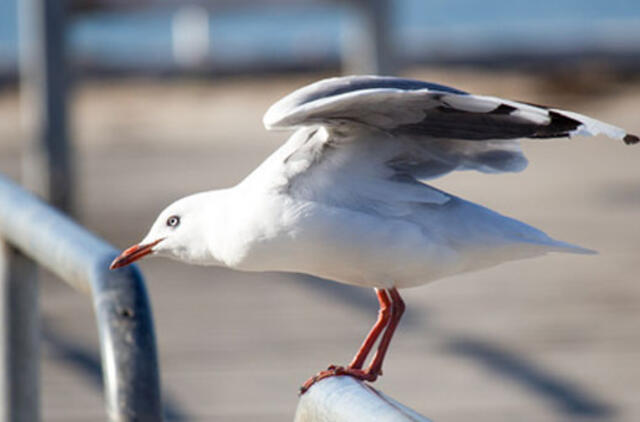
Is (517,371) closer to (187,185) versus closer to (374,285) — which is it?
(374,285)

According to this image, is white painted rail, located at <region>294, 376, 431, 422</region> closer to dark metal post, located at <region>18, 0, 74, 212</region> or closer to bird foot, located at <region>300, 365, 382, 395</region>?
bird foot, located at <region>300, 365, 382, 395</region>

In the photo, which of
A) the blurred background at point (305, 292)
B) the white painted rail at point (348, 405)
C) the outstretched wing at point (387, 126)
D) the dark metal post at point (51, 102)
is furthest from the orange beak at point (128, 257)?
the dark metal post at point (51, 102)

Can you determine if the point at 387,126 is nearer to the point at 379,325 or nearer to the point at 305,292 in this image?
the point at 379,325

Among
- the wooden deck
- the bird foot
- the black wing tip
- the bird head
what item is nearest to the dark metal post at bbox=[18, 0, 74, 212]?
the wooden deck

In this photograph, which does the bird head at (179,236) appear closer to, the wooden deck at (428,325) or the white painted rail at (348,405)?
the white painted rail at (348,405)

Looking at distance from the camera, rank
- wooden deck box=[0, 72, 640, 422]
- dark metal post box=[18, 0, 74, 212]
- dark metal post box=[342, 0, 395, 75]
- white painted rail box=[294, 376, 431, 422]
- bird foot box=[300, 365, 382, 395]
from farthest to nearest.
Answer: dark metal post box=[342, 0, 395, 75] < dark metal post box=[18, 0, 74, 212] < wooden deck box=[0, 72, 640, 422] < bird foot box=[300, 365, 382, 395] < white painted rail box=[294, 376, 431, 422]

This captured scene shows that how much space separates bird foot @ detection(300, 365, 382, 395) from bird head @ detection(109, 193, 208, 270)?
0.67ft

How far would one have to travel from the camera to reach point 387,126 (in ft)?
4.19

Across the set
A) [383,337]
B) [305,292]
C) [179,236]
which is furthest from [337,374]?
[305,292]

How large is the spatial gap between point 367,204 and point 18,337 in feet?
2.16

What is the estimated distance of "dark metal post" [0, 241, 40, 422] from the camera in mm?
1677

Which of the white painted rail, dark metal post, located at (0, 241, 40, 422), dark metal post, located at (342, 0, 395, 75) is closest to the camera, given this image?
the white painted rail

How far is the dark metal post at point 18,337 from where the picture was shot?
168 cm

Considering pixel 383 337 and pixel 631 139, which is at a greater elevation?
pixel 631 139
